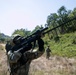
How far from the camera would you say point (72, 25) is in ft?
254

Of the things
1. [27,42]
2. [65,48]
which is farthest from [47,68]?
[65,48]

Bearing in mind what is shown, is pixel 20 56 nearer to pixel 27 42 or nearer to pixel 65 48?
pixel 27 42

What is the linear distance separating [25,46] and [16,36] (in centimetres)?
29

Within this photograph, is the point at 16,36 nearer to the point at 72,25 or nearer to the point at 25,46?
the point at 25,46

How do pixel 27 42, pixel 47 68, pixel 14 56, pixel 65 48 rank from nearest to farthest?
pixel 14 56 < pixel 27 42 < pixel 47 68 < pixel 65 48

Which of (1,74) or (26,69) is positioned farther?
(1,74)

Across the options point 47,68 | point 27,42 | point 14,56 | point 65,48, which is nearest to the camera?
point 14,56

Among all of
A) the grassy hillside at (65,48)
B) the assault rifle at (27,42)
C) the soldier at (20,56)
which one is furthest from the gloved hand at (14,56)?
the grassy hillside at (65,48)

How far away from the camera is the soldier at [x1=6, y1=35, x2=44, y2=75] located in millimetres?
5176

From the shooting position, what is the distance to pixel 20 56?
204 inches

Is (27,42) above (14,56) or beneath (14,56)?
above

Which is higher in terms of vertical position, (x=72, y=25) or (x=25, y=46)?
(x=72, y=25)

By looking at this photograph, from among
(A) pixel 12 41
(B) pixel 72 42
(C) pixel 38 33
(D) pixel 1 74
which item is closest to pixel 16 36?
(A) pixel 12 41

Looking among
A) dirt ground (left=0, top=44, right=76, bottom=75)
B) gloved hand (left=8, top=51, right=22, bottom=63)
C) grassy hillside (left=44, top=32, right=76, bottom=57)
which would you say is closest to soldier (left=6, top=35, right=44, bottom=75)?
gloved hand (left=8, top=51, right=22, bottom=63)
